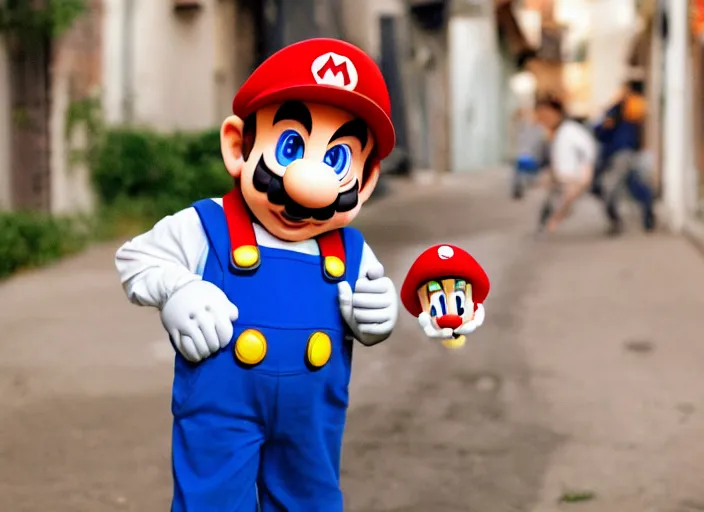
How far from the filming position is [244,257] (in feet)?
7.68

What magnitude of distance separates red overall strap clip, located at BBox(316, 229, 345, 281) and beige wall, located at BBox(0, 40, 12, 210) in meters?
7.60

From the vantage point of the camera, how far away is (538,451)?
4.04 metres

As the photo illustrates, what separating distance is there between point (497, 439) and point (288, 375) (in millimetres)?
2042

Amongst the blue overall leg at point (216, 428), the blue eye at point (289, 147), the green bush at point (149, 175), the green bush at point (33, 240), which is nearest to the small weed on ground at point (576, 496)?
the blue overall leg at point (216, 428)

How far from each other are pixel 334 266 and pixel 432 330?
0.95 feet

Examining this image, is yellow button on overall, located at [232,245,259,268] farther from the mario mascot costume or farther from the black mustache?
the black mustache

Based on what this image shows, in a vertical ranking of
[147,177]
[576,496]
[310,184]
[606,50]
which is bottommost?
[576,496]

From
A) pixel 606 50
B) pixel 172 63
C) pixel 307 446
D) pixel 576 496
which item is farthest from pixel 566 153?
pixel 606 50

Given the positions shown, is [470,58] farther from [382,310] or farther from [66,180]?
[382,310]

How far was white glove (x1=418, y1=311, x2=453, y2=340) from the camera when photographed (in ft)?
7.48

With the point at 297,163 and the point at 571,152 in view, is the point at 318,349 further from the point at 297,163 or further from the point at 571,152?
the point at 571,152

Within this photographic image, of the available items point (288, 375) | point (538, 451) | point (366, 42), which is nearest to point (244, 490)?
point (288, 375)

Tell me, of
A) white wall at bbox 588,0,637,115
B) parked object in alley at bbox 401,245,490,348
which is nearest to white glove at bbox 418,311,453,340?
parked object in alley at bbox 401,245,490,348

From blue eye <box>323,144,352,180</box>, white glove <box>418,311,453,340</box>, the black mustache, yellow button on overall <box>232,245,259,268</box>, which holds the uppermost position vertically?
blue eye <box>323,144,352,180</box>
